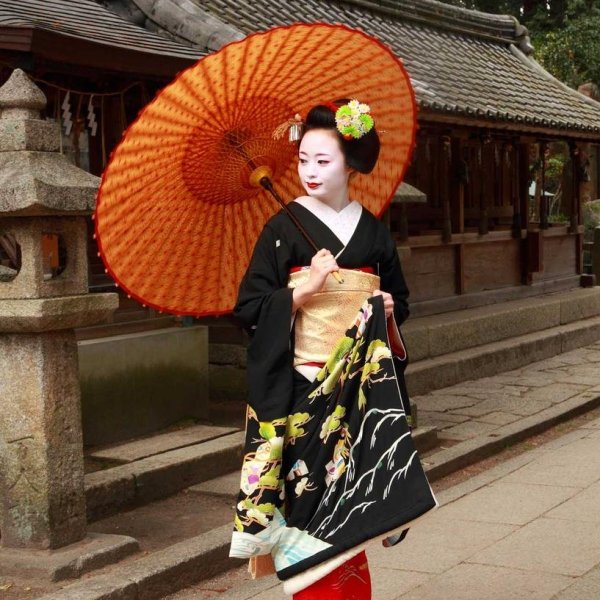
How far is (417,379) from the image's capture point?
10.6 m

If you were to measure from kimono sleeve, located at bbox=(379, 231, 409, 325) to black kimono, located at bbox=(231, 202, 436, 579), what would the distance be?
0.20 metres

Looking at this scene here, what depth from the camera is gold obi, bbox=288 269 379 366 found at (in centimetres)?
395

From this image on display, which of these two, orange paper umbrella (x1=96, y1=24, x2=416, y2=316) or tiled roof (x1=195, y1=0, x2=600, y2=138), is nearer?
orange paper umbrella (x1=96, y1=24, x2=416, y2=316)

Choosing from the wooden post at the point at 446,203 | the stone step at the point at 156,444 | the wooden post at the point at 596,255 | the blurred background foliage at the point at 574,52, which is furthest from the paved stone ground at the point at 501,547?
the blurred background foliage at the point at 574,52

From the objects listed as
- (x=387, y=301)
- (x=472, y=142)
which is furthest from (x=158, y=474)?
(x=472, y=142)

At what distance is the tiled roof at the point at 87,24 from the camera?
22.9ft

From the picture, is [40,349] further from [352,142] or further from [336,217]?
[352,142]

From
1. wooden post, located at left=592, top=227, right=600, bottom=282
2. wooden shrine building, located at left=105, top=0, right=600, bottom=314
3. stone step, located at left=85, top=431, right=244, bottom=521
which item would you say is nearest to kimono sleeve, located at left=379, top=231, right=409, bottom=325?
stone step, located at left=85, top=431, right=244, bottom=521

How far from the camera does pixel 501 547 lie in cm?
573

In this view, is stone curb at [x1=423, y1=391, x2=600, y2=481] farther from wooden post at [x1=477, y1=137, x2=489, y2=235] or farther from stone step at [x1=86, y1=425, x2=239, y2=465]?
wooden post at [x1=477, y1=137, x2=489, y2=235]

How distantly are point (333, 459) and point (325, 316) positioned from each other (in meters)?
0.53

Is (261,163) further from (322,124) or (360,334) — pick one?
(360,334)

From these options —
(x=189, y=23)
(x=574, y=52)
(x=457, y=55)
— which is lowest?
(x=189, y=23)

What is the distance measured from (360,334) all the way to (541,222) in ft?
39.9
